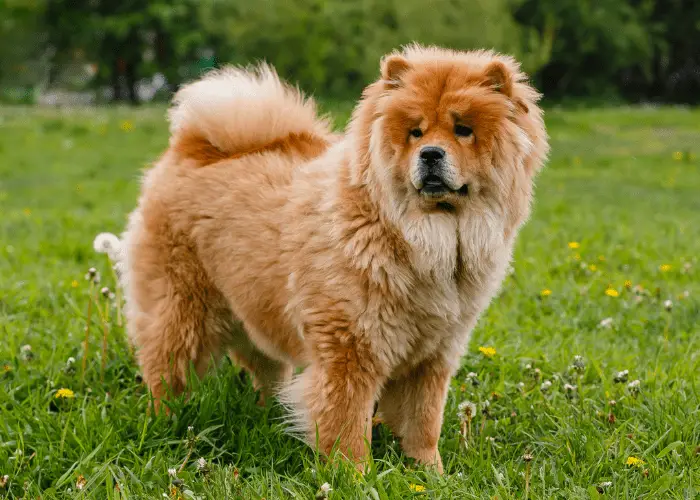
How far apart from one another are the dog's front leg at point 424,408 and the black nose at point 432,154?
0.86 meters

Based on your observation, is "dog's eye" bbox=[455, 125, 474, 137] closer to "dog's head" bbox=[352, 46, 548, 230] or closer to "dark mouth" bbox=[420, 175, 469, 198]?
"dog's head" bbox=[352, 46, 548, 230]

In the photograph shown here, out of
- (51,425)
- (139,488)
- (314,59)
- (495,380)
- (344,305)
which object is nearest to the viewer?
(139,488)

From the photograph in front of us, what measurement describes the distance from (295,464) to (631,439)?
50.5 inches

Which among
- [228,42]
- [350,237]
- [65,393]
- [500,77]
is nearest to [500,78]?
[500,77]

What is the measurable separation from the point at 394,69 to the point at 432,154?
40 centimetres

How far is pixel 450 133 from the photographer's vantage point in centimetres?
273

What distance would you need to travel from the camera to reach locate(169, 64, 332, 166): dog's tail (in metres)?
3.54

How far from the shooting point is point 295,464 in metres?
3.06

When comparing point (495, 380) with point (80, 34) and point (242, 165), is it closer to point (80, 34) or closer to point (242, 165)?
point (242, 165)

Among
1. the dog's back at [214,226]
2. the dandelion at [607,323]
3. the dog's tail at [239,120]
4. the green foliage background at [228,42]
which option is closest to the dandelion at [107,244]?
the dog's back at [214,226]

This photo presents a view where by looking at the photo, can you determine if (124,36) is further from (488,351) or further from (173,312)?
(488,351)

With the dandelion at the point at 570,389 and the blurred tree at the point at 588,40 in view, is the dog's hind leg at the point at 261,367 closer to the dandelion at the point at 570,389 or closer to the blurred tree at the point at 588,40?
the dandelion at the point at 570,389

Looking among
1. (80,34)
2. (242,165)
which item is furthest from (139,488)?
(80,34)

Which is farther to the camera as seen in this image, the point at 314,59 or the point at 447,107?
the point at 314,59
